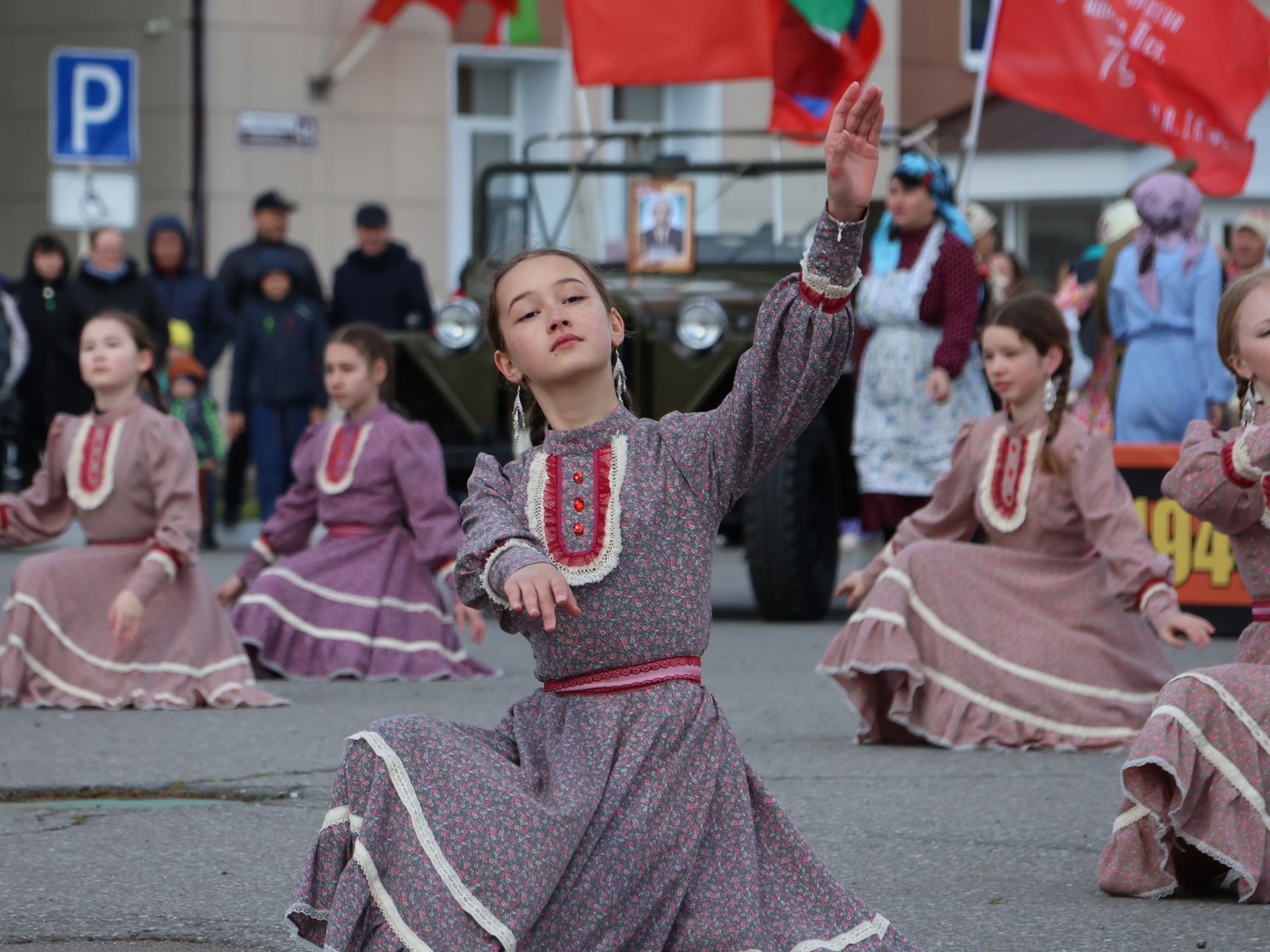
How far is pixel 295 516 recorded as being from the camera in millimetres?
7562

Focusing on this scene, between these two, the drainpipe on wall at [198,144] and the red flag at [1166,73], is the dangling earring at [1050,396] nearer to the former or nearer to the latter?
the red flag at [1166,73]

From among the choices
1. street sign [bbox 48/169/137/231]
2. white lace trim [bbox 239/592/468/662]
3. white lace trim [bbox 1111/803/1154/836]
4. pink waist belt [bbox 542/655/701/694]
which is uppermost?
street sign [bbox 48/169/137/231]

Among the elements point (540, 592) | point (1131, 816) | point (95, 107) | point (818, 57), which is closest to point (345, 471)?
point (1131, 816)

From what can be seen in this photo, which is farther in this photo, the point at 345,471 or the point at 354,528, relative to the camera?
the point at 354,528

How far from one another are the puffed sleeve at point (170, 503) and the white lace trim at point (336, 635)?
839 millimetres

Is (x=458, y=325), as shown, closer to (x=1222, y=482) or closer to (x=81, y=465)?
(x=81, y=465)

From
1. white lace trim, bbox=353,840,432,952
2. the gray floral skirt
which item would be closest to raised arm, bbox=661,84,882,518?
the gray floral skirt

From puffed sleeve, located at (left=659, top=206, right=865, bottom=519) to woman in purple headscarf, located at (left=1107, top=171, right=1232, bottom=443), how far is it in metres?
5.90

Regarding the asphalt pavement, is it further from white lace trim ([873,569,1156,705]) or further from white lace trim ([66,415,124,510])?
white lace trim ([66,415,124,510])

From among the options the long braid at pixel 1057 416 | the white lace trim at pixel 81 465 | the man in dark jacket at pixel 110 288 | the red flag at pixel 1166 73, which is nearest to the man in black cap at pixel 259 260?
the man in dark jacket at pixel 110 288

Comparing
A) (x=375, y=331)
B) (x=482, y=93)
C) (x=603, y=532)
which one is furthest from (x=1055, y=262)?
(x=603, y=532)

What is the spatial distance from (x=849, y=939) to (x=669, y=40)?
8.14m

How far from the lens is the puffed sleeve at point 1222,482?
4.00 metres

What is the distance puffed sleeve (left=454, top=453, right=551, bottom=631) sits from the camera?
3131 mm
